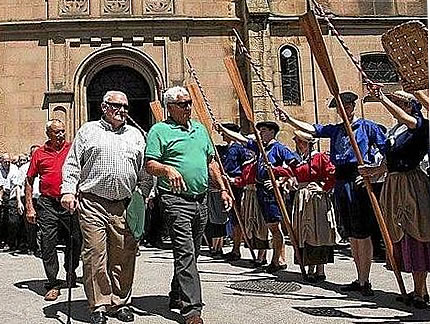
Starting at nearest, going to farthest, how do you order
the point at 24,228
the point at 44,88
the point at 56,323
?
the point at 56,323
the point at 24,228
the point at 44,88

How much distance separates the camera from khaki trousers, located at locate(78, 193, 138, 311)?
5.35 m

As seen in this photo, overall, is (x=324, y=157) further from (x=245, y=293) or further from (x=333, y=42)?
(x=333, y=42)

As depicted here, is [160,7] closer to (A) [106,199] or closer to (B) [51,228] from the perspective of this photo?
(B) [51,228]

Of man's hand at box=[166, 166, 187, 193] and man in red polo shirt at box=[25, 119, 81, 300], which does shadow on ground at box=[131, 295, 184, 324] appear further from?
man's hand at box=[166, 166, 187, 193]

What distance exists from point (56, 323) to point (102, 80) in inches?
472

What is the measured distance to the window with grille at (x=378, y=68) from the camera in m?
17.0

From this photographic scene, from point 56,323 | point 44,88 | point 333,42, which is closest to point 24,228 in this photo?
point 44,88

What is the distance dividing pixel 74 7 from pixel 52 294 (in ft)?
37.8

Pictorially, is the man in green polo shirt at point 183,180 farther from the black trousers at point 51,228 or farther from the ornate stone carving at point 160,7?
the ornate stone carving at point 160,7

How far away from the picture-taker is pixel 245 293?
661 cm

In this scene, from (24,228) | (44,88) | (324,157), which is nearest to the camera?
(324,157)

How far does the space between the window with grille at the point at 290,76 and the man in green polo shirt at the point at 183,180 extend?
11127 mm

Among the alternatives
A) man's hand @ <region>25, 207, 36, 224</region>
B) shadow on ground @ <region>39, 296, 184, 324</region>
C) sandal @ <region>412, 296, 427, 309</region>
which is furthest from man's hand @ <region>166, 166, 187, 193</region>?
man's hand @ <region>25, 207, 36, 224</region>

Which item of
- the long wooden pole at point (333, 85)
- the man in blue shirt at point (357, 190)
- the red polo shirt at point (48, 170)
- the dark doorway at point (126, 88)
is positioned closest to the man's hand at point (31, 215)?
the red polo shirt at point (48, 170)
